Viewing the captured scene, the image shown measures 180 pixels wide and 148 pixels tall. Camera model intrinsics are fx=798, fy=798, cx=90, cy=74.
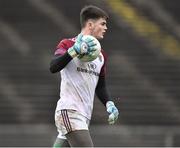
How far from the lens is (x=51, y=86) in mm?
12492

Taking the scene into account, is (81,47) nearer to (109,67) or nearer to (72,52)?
(72,52)

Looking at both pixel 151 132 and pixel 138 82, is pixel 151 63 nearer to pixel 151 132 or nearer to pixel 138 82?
pixel 138 82

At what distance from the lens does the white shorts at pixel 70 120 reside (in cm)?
636

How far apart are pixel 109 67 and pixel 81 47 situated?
250 inches

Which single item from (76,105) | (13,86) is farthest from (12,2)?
(76,105)

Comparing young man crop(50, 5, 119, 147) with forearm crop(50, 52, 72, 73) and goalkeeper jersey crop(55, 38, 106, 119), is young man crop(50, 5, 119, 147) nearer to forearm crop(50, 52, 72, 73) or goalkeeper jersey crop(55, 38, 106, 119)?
goalkeeper jersey crop(55, 38, 106, 119)

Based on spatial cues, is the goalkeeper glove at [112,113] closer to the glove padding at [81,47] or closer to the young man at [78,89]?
the young man at [78,89]

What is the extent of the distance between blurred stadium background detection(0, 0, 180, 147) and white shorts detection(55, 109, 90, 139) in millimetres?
5579

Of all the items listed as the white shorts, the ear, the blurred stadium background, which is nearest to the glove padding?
the ear

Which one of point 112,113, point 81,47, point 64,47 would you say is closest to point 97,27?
point 64,47

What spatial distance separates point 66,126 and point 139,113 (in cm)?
598

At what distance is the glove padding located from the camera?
606 centimetres

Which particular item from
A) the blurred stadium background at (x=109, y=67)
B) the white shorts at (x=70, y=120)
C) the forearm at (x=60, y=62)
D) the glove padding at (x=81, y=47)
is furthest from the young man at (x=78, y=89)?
the blurred stadium background at (x=109, y=67)

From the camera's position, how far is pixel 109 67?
40.7 feet
